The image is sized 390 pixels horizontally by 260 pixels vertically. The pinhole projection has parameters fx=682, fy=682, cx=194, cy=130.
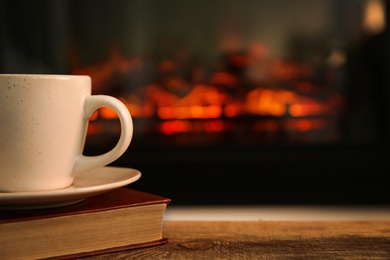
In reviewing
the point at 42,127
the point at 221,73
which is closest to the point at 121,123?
the point at 42,127

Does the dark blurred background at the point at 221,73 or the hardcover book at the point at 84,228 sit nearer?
the hardcover book at the point at 84,228

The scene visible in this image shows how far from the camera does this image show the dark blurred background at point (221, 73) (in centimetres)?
182

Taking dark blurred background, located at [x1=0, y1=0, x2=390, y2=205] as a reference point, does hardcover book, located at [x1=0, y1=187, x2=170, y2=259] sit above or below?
below

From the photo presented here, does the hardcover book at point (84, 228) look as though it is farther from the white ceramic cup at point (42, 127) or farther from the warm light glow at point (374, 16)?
the warm light glow at point (374, 16)

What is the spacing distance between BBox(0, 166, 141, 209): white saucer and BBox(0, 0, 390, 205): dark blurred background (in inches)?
47.4

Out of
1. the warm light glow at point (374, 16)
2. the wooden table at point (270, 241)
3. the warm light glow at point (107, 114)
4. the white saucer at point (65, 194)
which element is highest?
the warm light glow at point (374, 16)

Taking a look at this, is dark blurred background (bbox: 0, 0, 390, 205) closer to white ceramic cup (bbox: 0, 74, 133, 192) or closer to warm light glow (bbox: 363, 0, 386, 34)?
warm light glow (bbox: 363, 0, 386, 34)

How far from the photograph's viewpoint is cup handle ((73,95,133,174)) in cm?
58

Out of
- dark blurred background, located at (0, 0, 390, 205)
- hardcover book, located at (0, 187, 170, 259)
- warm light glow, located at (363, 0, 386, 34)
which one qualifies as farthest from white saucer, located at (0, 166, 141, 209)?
warm light glow, located at (363, 0, 386, 34)

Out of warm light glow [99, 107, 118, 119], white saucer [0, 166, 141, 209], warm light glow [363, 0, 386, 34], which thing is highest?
warm light glow [363, 0, 386, 34]

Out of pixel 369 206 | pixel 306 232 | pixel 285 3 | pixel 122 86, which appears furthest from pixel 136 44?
pixel 306 232

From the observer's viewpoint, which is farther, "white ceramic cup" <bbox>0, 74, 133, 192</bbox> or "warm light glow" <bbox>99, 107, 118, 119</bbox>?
"warm light glow" <bbox>99, 107, 118, 119</bbox>

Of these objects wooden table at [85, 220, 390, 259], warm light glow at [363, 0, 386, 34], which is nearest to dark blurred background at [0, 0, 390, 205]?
warm light glow at [363, 0, 386, 34]

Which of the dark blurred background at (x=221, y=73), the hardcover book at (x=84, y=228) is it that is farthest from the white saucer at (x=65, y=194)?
the dark blurred background at (x=221, y=73)
